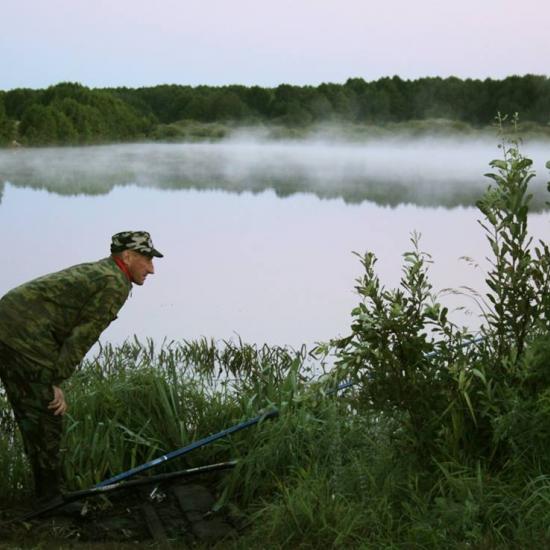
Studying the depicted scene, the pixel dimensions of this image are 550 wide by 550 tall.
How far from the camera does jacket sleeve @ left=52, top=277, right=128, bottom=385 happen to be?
5.27 m

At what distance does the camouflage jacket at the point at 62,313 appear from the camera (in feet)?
17.3

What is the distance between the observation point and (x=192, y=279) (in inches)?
660

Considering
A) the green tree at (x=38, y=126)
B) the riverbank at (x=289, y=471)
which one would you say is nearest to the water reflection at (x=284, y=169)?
the green tree at (x=38, y=126)

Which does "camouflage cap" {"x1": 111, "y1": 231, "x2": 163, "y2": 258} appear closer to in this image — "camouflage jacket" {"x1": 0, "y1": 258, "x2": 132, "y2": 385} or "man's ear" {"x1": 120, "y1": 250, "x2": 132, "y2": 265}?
"man's ear" {"x1": 120, "y1": 250, "x2": 132, "y2": 265}

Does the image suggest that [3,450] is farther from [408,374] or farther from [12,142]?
[12,142]

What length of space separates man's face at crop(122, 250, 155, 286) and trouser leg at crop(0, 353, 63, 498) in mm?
704

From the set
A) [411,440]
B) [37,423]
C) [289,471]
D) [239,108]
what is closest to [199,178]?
[239,108]

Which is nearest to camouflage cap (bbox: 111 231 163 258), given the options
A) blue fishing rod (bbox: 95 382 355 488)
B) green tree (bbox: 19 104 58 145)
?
blue fishing rod (bbox: 95 382 355 488)

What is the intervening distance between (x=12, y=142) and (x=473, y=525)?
33.8 meters

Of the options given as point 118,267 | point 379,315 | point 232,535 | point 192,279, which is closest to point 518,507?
point 379,315

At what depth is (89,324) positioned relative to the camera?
17.3 feet

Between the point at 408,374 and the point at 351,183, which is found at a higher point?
the point at 408,374

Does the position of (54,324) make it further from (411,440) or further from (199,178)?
(199,178)

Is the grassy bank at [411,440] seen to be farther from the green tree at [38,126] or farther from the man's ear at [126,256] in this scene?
the green tree at [38,126]
